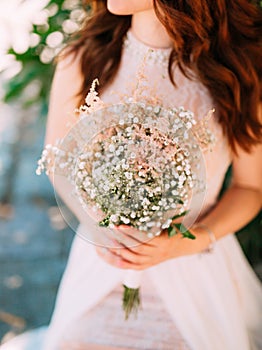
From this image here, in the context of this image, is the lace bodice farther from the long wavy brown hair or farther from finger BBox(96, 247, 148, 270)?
finger BBox(96, 247, 148, 270)

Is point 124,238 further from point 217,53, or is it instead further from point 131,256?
point 217,53

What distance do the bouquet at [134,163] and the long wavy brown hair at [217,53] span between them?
1.17 feet

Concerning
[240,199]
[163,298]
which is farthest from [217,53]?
[163,298]

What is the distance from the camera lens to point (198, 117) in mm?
1707

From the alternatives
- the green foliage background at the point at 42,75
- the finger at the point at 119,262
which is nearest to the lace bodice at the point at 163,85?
the finger at the point at 119,262

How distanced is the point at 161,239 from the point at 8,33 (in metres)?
1.29

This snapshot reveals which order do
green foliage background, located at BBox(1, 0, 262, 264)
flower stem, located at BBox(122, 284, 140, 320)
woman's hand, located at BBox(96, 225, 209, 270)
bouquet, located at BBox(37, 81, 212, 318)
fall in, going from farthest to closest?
green foliage background, located at BBox(1, 0, 262, 264) → flower stem, located at BBox(122, 284, 140, 320) → woman's hand, located at BBox(96, 225, 209, 270) → bouquet, located at BBox(37, 81, 212, 318)

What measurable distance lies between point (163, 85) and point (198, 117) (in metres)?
0.14

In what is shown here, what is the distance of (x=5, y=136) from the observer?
418 cm

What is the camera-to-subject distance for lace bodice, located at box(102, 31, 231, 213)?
5.61 ft

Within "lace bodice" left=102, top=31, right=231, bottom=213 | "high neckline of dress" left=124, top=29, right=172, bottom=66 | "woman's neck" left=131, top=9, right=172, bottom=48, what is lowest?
"lace bodice" left=102, top=31, right=231, bottom=213

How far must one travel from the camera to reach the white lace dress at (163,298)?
171 cm

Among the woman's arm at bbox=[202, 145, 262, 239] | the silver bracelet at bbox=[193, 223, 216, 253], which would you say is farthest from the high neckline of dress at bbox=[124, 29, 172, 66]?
the silver bracelet at bbox=[193, 223, 216, 253]

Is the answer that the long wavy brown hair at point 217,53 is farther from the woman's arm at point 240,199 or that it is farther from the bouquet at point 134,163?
the bouquet at point 134,163
